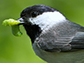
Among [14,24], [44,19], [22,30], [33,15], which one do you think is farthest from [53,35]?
[22,30]

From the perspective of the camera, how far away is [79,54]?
2051mm

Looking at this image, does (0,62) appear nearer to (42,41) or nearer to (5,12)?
(5,12)

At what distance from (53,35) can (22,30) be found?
246 cm

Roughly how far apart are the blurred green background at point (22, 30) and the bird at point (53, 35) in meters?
2.22

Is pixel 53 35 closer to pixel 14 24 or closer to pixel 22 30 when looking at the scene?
pixel 14 24

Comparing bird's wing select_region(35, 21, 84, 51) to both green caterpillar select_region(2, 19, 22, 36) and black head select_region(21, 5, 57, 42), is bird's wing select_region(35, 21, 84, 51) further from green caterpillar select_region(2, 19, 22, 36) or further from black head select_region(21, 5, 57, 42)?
green caterpillar select_region(2, 19, 22, 36)

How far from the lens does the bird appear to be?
6.72ft

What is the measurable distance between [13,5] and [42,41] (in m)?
2.96

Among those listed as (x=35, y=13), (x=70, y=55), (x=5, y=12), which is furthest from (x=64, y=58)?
(x=5, y=12)

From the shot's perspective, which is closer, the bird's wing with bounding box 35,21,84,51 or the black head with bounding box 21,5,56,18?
the bird's wing with bounding box 35,21,84,51

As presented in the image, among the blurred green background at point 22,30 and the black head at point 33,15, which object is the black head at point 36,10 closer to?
the black head at point 33,15

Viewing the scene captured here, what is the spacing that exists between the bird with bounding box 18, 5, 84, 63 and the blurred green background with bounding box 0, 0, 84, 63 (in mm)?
2218

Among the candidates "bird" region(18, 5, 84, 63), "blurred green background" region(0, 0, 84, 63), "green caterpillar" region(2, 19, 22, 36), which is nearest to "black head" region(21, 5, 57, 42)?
"bird" region(18, 5, 84, 63)

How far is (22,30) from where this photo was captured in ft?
A: 14.8
